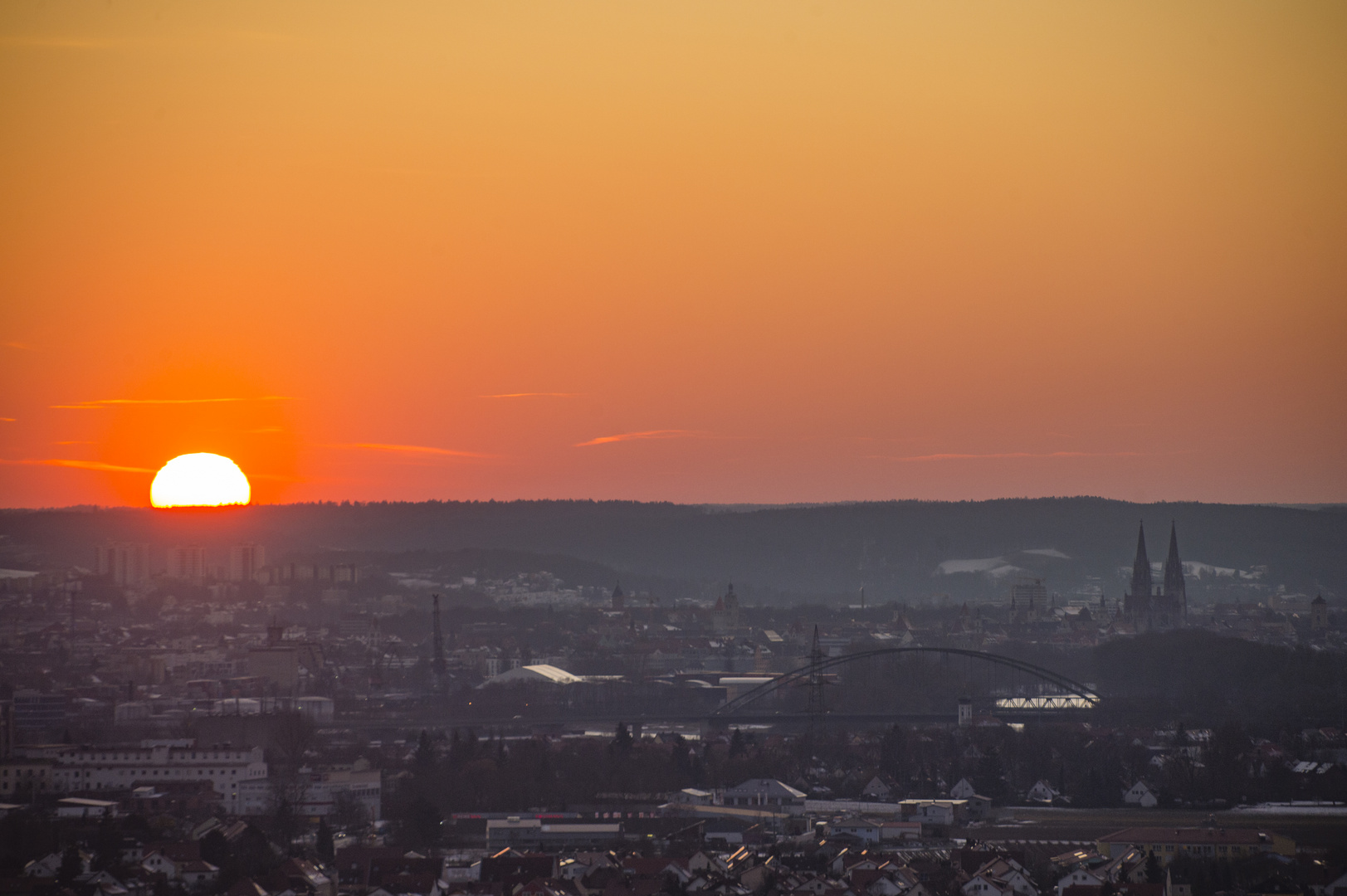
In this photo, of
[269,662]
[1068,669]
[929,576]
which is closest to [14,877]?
[269,662]

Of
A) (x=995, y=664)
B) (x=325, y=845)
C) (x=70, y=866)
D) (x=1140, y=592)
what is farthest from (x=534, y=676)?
(x=70, y=866)

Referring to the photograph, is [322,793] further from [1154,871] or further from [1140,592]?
[1140,592]

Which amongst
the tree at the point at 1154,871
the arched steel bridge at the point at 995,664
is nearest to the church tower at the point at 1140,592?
the arched steel bridge at the point at 995,664

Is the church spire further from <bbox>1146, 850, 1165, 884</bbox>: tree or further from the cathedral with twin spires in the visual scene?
<bbox>1146, 850, 1165, 884</bbox>: tree

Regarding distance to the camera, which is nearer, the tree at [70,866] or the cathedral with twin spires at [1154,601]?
the tree at [70,866]

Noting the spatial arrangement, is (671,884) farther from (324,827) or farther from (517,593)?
(517,593)

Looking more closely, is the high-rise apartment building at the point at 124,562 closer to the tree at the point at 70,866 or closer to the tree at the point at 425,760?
the tree at the point at 425,760
